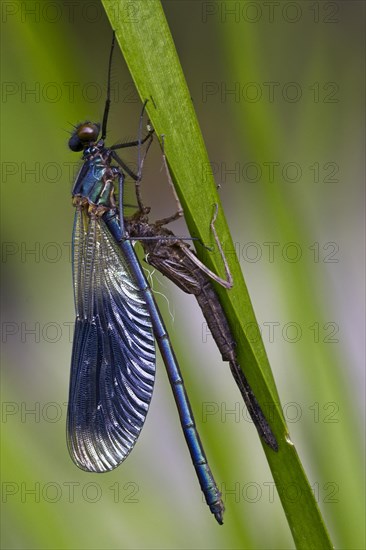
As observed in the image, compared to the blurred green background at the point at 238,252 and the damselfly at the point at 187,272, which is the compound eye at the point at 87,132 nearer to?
the blurred green background at the point at 238,252

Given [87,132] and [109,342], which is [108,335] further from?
[87,132]

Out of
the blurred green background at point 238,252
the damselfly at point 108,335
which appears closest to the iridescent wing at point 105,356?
the damselfly at point 108,335

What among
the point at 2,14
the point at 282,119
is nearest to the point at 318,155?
the point at 282,119

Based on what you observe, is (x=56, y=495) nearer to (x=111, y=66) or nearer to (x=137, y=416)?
(x=137, y=416)

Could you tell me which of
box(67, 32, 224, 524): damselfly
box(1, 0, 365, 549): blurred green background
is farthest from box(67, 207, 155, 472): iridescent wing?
box(1, 0, 365, 549): blurred green background

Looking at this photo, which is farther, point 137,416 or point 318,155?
point 318,155

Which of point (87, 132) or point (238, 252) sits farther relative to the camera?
point (238, 252)

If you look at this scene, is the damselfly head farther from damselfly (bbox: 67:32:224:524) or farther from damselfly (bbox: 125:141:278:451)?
damselfly (bbox: 125:141:278:451)

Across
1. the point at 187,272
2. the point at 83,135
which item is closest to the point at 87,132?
the point at 83,135
